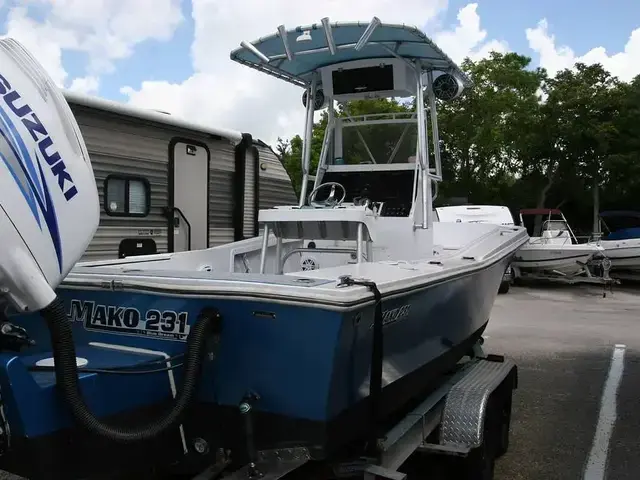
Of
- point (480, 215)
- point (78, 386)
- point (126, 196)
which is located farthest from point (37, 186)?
point (480, 215)

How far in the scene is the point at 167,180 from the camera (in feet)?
21.6

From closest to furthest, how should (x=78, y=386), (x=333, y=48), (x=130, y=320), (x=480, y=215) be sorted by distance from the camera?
(x=78, y=386), (x=130, y=320), (x=333, y=48), (x=480, y=215)

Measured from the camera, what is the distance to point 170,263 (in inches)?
159

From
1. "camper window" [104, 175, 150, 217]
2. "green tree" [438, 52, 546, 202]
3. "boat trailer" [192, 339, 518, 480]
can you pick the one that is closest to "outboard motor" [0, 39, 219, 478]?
"boat trailer" [192, 339, 518, 480]

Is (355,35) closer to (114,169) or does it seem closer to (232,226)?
(114,169)

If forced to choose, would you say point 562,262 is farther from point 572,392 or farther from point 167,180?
point 167,180

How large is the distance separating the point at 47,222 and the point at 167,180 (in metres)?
4.59

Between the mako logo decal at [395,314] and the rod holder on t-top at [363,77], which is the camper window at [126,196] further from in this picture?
the mako logo decal at [395,314]

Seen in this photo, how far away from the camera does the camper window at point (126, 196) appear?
5.91m

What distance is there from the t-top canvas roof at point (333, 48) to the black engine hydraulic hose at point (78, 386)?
2.98 m

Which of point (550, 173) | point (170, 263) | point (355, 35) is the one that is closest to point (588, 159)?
point (550, 173)

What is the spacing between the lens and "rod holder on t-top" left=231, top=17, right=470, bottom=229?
4.79 meters

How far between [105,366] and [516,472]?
2816 millimetres

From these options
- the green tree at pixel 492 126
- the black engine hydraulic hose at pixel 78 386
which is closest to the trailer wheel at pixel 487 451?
the black engine hydraulic hose at pixel 78 386
